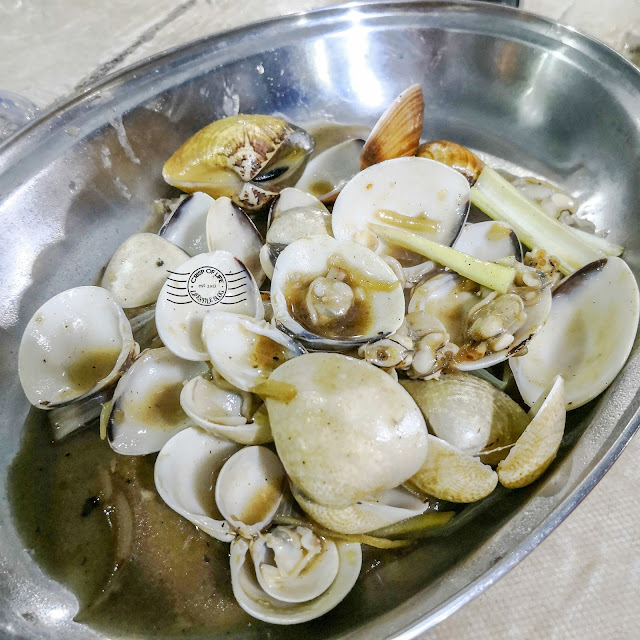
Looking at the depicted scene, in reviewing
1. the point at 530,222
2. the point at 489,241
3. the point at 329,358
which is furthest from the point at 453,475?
the point at 530,222

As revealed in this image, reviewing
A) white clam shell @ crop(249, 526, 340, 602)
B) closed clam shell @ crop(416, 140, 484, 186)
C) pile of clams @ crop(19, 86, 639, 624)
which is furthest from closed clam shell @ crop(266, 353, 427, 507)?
closed clam shell @ crop(416, 140, 484, 186)

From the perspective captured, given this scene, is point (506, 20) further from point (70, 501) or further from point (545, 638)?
point (70, 501)

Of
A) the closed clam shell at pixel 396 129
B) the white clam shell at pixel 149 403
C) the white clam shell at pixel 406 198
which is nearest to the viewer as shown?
the white clam shell at pixel 149 403

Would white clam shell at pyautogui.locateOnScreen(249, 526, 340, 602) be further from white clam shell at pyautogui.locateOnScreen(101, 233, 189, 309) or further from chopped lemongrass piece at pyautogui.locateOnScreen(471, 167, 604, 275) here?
chopped lemongrass piece at pyautogui.locateOnScreen(471, 167, 604, 275)

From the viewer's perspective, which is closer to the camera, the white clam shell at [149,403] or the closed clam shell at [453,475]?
the closed clam shell at [453,475]

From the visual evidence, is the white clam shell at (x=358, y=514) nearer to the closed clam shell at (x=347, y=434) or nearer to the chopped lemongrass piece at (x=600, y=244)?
the closed clam shell at (x=347, y=434)

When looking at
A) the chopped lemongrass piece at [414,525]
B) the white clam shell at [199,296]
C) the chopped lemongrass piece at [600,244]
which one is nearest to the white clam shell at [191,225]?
the white clam shell at [199,296]
